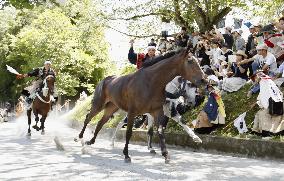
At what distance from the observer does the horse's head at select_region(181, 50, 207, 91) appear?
388 inches

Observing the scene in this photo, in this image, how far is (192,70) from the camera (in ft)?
32.5

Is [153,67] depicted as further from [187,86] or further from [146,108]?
[187,86]

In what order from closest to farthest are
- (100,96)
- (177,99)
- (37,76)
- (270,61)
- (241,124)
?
(241,124)
(270,61)
(100,96)
(177,99)
(37,76)

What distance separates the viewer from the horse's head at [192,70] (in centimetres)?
986

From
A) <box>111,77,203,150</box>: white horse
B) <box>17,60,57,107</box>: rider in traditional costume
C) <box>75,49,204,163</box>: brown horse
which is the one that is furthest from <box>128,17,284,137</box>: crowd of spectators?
<box>17,60,57,107</box>: rider in traditional costume

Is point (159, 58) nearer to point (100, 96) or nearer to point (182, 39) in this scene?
point (100, 96)

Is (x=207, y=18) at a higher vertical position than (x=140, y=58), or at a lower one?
higher

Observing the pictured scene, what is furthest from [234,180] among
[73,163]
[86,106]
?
[86,106]

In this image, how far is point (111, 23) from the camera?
2473 centimetres

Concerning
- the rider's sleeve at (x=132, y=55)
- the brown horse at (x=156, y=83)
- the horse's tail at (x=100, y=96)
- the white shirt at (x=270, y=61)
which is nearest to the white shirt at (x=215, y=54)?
the white shirt at (x=270, y=61)

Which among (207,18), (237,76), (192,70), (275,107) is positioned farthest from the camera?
(207,18)

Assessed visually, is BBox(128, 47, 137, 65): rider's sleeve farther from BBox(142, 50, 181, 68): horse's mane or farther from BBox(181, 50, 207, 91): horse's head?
BBox(181, 50, 207, 91): horse's head

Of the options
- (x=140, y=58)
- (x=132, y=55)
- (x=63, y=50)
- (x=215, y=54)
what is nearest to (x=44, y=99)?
(x=132, y=55)

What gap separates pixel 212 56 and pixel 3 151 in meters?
7.45
